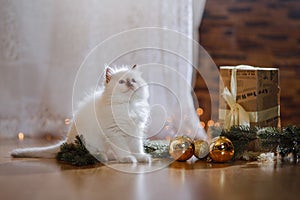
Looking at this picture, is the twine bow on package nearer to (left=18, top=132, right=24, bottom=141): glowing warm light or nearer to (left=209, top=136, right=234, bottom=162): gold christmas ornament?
(left=209, top=136, right=234, bottom=162): gold christmas ornament

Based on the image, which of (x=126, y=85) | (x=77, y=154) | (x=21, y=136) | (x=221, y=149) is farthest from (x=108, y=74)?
(x=21, y=136)

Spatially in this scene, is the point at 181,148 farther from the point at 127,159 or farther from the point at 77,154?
the point at 77,154

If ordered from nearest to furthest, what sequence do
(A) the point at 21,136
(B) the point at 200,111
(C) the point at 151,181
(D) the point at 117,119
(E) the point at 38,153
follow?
(C) the point at 151,181 → (D) the point at 117,119 → (E) the point at 38,153 → (A) the point at 21,136 → (B) the point at 200,111

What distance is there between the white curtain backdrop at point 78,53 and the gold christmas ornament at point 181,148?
417 millimetres

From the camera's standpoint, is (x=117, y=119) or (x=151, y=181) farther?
(x=117, y=119)

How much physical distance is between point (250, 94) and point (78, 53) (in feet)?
2.30

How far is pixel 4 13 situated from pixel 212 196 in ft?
3.81

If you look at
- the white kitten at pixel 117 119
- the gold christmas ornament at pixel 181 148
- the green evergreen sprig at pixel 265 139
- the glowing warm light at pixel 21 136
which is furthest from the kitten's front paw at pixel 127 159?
the glowing warm light at pixel 21 136

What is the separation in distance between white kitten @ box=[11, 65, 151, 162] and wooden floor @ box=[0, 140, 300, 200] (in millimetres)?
48

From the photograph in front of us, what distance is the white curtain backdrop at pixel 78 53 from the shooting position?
5.52ft

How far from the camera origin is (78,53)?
1.71 metres

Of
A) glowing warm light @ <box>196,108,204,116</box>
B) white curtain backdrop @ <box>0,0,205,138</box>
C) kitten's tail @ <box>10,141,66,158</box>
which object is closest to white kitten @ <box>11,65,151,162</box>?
kitten's tail @ <box>10,141,66,158</box>

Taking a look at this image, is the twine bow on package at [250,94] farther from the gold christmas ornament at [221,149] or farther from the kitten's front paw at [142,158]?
the kitten's front paw at [142,158]

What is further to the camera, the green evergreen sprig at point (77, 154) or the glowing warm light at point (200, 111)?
the glowing warm light at point (200, 111)
